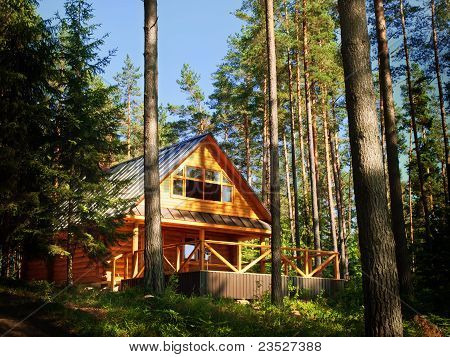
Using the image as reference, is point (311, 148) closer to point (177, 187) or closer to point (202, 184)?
point (202, 184)

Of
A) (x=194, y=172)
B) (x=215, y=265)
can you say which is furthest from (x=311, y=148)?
(x=215, y=265)

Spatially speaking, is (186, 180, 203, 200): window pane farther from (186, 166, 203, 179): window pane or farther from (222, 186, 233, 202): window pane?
(222, 186, 233, 202): window pane

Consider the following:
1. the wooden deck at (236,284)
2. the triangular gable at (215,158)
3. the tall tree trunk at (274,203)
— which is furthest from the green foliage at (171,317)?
the triangular gable at (215,158)

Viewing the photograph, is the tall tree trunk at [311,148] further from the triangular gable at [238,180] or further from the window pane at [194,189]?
the window pane at [194,189]

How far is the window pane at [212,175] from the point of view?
20.3 meters

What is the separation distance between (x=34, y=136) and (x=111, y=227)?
12.0 ft

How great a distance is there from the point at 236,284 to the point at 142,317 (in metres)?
5.97

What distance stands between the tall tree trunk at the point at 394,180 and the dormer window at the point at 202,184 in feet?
25.9

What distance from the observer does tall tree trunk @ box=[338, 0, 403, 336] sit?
6.88 m

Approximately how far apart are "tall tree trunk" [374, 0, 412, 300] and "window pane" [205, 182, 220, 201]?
25.9 feet

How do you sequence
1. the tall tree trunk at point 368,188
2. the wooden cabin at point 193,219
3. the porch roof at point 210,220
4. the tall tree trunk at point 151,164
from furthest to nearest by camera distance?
the porch roof at point 210,220 → the wooden cabin at point 193,219 → the tall tree trunk at point 151,164 → the tall tree trunk at point 368,188

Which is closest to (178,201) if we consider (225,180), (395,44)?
(225,180)

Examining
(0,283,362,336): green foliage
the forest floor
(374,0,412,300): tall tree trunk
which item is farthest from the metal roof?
(374,0,412,300): tall tree trunk
